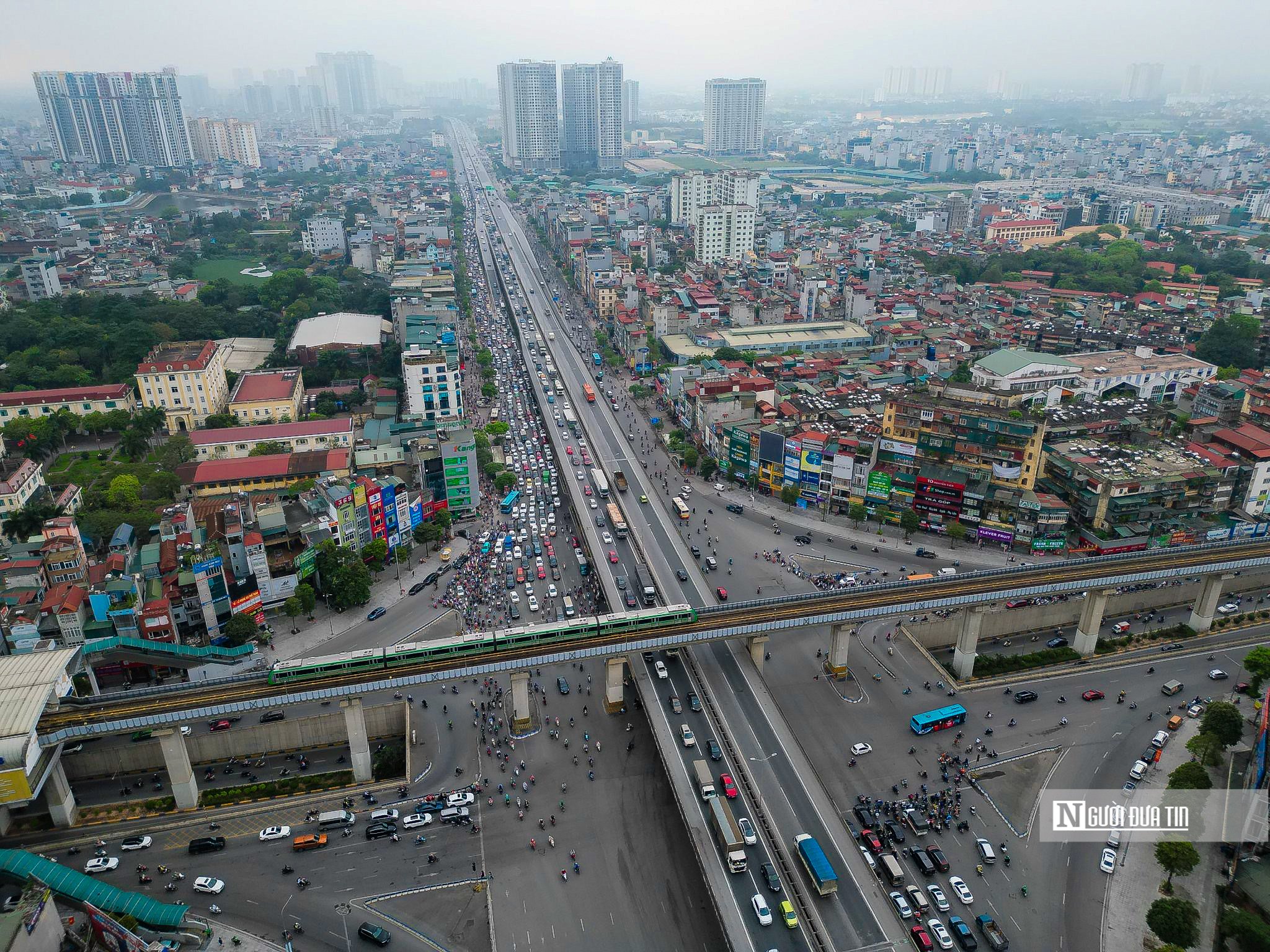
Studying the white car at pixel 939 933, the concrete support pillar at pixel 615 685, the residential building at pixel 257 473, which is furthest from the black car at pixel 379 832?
the residential building at pixel 257 473

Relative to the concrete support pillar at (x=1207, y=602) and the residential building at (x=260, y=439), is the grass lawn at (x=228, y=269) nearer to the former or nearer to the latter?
the residential building at (x=260, y=439)

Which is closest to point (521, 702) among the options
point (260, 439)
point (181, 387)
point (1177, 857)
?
point (1177, 857)

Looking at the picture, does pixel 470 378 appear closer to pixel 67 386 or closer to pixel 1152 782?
pixel 67 386

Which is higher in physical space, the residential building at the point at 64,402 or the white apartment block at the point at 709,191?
the white apartment block at the point at 709,191

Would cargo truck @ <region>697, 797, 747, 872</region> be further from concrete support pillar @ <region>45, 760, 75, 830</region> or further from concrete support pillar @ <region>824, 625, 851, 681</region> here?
concrete support pillar @ <region>45, 760, 75, 830</region>

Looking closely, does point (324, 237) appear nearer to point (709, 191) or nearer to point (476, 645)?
point (709, 191)
